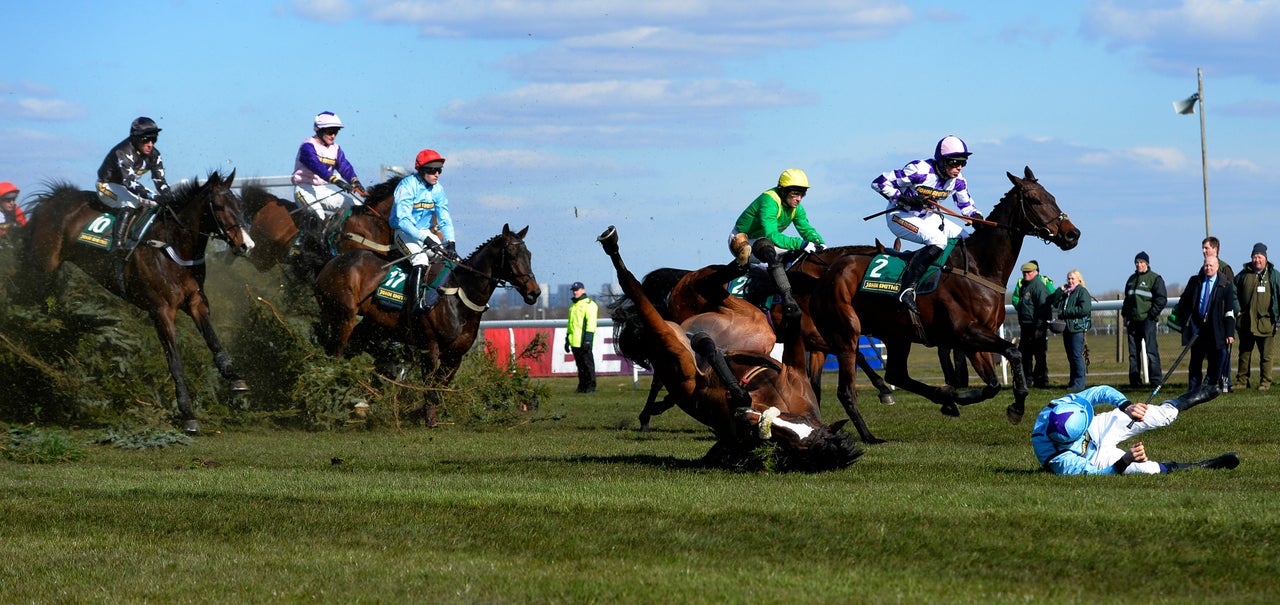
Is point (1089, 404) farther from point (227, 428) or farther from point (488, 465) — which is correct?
point (227, 428)

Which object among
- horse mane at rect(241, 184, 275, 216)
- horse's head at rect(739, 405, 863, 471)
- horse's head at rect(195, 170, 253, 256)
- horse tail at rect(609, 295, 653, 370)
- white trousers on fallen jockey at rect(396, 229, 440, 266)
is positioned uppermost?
horse mane at rect(241, 184, 275, 216)

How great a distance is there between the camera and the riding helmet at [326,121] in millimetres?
18547

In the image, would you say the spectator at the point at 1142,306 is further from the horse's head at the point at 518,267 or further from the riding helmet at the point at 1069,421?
the riding helmet at the point at 1069,421

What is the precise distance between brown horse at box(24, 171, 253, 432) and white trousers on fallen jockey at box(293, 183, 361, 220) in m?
2.43

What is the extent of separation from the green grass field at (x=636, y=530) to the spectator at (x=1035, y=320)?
403 inches

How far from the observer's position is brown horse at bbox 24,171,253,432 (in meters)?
15.4

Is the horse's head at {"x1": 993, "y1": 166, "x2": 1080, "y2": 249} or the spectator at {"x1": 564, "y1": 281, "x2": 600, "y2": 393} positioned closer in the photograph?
the horse's head at {"x1": 993, "y1": 166, "x2": 1080, "y2": 249}

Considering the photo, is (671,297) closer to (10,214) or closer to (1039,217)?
(1039,217)

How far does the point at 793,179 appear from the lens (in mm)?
13562

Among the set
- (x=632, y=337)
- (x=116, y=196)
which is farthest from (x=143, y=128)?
(x=632, y=337)

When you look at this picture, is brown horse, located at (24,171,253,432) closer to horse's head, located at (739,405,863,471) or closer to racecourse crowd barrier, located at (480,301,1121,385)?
horse's head, located at (739,405,863,471)

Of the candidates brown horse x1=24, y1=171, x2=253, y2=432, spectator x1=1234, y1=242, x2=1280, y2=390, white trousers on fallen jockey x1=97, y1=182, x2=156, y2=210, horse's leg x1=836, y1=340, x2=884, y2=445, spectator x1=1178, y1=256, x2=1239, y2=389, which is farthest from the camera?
spectator x1=1234, y1=242, x2=1280, y2=390

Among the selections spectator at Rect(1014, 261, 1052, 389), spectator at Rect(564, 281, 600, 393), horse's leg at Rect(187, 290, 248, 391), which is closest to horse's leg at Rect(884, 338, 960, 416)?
horse's leg at Rect(187, 290, 248, 391)

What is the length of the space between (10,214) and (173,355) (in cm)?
279
